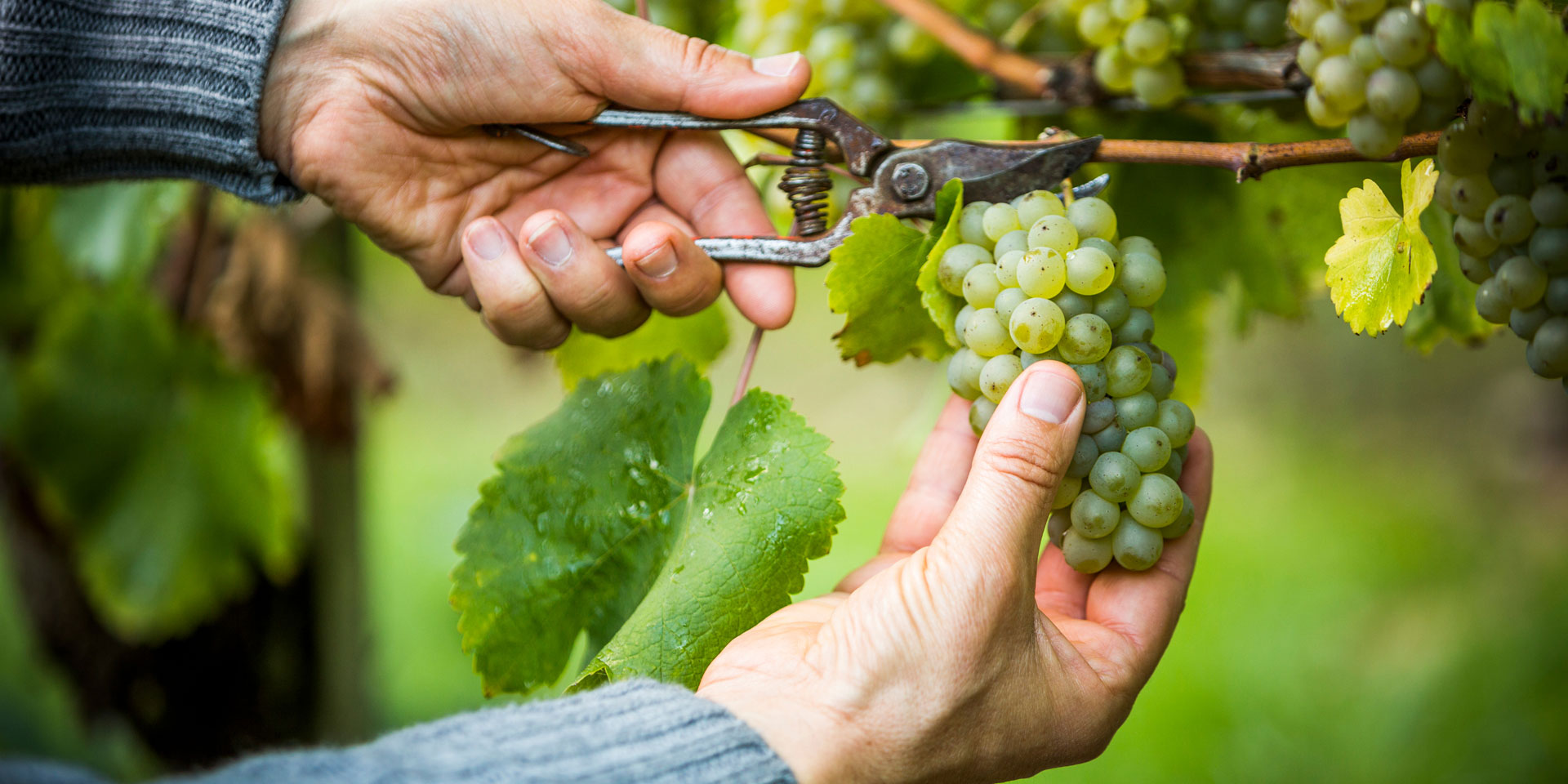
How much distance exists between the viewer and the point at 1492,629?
2285 mm

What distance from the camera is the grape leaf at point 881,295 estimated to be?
0.89 m

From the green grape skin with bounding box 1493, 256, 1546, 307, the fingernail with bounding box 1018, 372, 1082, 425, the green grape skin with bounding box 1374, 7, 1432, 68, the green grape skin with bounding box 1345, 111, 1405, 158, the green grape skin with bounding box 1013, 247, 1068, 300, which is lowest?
the fingernail with bounding box 1018, 372, 1082, 425

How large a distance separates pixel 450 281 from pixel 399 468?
3.31 meters

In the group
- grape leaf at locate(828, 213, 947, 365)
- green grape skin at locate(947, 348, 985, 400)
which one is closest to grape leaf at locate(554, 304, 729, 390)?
grape leaf at locate(828, 213, 947, 365)

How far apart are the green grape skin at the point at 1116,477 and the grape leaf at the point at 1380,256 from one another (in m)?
0.18

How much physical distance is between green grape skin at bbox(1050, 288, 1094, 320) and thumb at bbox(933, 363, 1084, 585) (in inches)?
1.9

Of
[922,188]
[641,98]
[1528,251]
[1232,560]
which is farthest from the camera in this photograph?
[1232,560]

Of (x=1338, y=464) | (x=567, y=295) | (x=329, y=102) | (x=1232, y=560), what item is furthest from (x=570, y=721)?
(x=1338, y=464)

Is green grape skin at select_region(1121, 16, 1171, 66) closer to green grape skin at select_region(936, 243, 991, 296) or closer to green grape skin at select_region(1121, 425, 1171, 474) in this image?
green grape skin at select_region(936, 243, 991, 296)

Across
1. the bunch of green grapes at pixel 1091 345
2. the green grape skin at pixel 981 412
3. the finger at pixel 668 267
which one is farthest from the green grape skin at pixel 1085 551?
the finger at pixel 668 267

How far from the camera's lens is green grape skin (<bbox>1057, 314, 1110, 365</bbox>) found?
0.78 meters

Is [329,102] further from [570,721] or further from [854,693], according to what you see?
[854,693]

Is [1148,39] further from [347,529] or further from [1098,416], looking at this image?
[347,529]

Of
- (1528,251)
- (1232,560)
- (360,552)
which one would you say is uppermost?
(1528,251)
